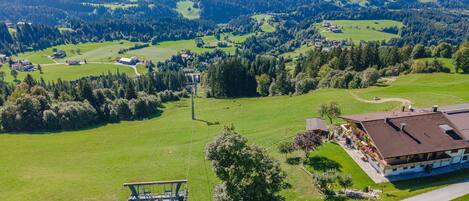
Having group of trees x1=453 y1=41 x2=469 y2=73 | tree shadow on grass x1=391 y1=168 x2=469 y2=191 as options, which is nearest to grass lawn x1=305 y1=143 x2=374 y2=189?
tree shadow on grass x1=391 y1=168 x2=469 y2=191

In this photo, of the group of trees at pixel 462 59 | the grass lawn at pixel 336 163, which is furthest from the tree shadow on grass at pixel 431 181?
the group of trees at pixel 462 59

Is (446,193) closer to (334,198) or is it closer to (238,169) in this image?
(334,198)

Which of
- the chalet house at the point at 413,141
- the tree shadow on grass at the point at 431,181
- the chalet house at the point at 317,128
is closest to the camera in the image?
the tree shadow on grass at the point at 431,181

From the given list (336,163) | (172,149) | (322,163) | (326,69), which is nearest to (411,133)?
(336,163)

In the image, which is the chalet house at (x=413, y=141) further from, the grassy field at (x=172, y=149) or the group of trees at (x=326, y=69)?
the group of trees at (x=326, y=69)

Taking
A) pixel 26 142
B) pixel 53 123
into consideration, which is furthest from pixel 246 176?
pixel 53 123
